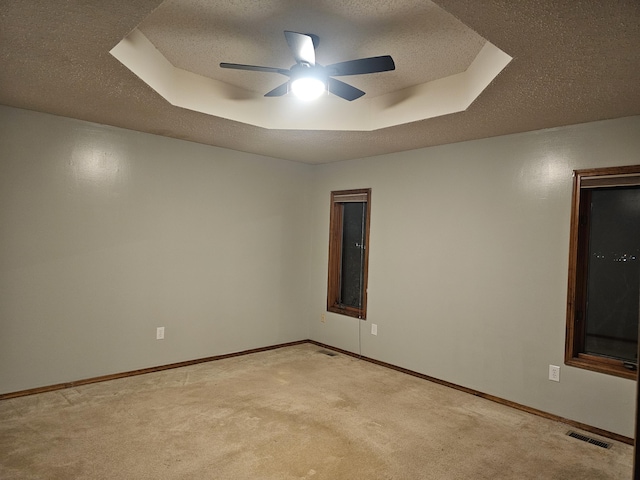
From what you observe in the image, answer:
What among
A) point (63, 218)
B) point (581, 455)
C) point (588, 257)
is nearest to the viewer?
point (581, 455)

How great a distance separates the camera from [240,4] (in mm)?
2178

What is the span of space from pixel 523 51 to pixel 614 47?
15.5 inches

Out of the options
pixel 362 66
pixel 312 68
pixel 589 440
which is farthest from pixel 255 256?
pixel 589 440

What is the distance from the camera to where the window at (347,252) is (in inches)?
196

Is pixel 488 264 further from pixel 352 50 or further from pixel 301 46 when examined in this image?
pixel 301 46

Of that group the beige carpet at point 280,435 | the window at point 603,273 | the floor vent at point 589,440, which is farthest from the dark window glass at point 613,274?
the beige carpet at point 280,435

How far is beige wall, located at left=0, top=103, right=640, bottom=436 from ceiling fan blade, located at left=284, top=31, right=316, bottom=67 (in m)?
2.09

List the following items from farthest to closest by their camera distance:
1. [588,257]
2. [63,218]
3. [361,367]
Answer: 1. [361,367]
2. [63,218]
3. [588,257]

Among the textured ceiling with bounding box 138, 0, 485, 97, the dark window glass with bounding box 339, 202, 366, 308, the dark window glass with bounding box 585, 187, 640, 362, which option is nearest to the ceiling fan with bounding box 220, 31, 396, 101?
the textured ceiling with bounding box 138, 0, 485, 97

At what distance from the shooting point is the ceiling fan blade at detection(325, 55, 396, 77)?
2307mm

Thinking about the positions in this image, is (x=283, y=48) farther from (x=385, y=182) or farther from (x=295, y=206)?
(x=295, y=206)

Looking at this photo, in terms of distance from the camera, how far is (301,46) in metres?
2.24

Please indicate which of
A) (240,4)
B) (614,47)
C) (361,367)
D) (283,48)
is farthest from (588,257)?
(240,4)

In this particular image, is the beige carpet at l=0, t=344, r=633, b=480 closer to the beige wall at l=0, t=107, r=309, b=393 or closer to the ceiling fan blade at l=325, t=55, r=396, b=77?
the beige wall at l=0, t=107, r=309, b=393
